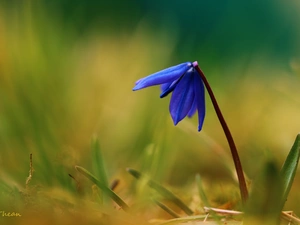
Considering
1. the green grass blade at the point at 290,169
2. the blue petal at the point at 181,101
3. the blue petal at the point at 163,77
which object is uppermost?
the blue petal at the point at 163,77

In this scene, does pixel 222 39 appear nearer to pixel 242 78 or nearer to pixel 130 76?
pixel 242 78

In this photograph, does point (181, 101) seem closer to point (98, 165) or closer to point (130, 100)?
point (98, 165)

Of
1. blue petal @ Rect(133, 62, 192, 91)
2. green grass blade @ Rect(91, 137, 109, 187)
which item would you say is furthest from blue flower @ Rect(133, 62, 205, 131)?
green grass blade @ Rect(91, 137, 109, 187)

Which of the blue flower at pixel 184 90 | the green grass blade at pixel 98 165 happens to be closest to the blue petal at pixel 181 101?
the blue flower at pixel 184 90

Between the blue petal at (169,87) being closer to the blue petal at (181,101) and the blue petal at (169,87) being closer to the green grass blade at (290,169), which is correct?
the blue petal at (181,101)

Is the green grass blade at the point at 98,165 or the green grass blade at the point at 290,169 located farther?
the green grass blade at the point at 98,165

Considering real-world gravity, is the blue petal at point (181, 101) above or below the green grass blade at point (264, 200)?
above

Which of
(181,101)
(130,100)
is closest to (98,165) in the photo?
(181,101)
